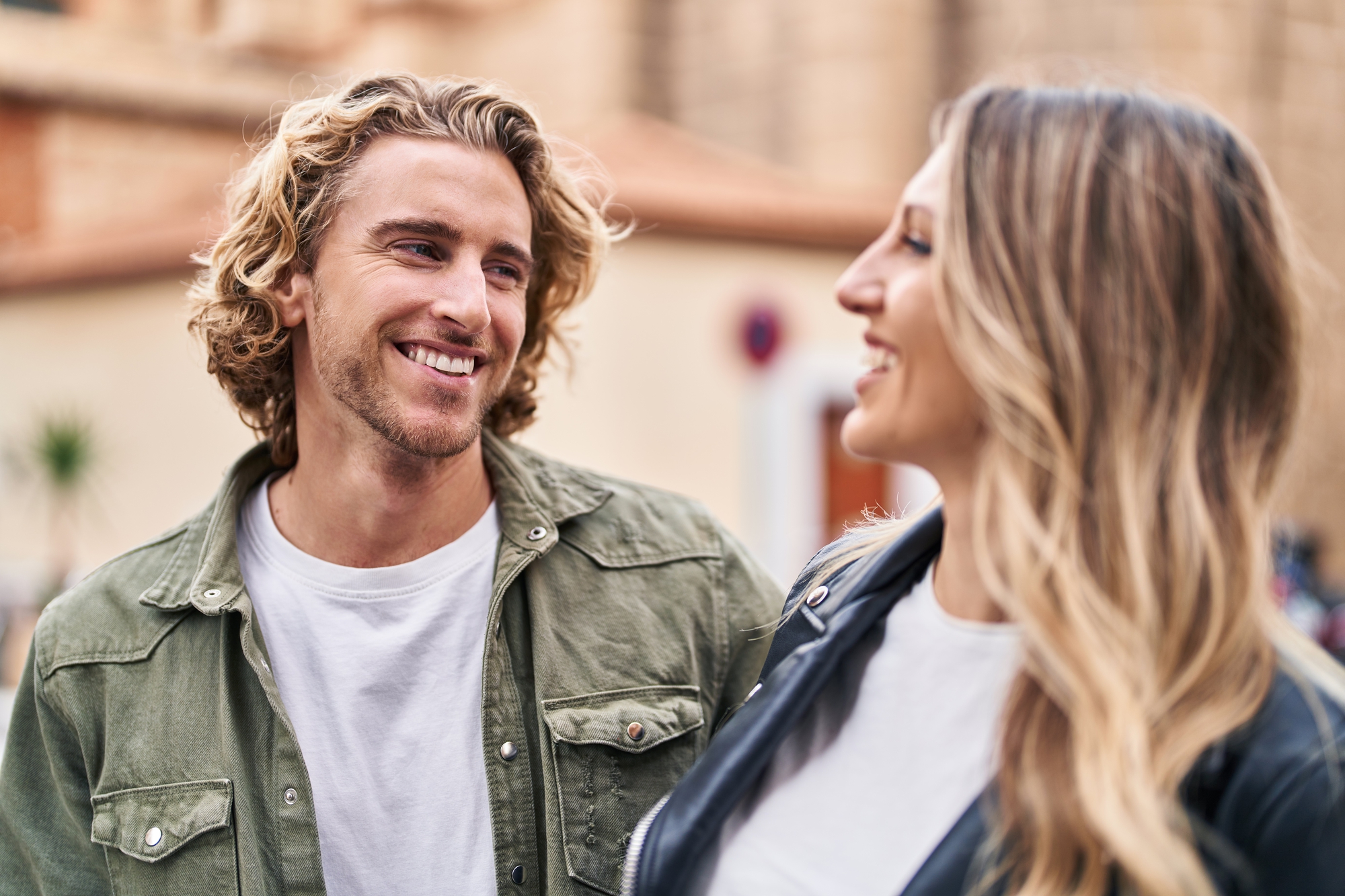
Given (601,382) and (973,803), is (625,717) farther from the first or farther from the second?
(601,382)

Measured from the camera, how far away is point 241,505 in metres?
2.78

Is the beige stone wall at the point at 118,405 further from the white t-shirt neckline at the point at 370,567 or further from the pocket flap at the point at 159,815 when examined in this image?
the pocket flap at the point at 159,815

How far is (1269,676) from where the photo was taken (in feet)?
5.09

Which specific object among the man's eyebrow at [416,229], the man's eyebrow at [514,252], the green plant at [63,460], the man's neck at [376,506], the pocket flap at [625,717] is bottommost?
the green plant at [63,460]

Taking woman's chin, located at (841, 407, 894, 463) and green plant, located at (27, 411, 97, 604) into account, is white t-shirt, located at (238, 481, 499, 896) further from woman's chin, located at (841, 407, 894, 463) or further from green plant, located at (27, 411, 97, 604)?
green plant, located at (27, 411, 97, 604)

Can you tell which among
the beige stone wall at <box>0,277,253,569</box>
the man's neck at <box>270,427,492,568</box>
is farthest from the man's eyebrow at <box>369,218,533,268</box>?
the beige stone wall at <box>0,277,253,569</box>

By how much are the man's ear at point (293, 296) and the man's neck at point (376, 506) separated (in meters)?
0.29

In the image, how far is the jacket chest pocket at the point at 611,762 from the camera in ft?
8.03

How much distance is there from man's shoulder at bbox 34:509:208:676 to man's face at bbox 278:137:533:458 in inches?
17.2

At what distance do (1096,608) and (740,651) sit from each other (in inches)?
49.0

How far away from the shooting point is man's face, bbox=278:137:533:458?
8.30 feet

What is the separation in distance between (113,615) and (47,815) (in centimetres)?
39

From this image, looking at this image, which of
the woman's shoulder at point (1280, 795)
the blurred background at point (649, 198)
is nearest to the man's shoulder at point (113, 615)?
the woman's shoulder at point (1280, 795)

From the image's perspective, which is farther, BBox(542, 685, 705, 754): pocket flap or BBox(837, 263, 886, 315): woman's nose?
BBox(542, 685, 705, 754): pocket flap
